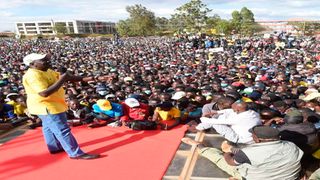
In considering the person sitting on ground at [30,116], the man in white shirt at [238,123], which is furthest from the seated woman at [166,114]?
the person sitting on ground at [30,116]

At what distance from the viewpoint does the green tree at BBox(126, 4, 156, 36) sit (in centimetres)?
5853

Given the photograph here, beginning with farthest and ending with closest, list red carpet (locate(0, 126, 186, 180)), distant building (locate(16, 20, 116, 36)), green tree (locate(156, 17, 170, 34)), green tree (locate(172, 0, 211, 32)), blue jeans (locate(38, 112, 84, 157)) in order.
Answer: distant building (locate(16, 20, 116, 36)), green tree (locate(156, 17, 170, 34)), green tree (locate(172, 0, 211, 32)), blue jeans (locate(38, 112, 84, 157)), red carpet (locate(0, 126, 186, 180))

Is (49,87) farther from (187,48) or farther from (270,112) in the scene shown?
(187,48)

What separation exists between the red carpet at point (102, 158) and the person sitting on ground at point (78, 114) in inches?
17.2

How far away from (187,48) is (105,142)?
937 inches

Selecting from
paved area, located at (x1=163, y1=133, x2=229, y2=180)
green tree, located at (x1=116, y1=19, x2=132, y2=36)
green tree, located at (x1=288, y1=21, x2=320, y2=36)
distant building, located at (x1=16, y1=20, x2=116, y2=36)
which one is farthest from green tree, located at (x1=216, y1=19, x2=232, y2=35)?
distant building, located at (x1=16, y1=20, x2=116, y2=36)

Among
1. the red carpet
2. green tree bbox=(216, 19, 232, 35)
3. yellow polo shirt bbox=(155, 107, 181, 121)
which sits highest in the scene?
→ green tree bbox=(216, 19, 232, 35)

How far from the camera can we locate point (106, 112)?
651 centimetres

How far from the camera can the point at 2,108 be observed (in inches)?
275

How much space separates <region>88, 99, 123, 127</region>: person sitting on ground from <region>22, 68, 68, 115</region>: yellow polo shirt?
2084mm

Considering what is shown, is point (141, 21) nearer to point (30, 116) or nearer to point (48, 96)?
point (30, 116)

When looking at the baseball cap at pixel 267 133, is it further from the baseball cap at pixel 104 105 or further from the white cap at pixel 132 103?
the baseball cap at pixel 104 105

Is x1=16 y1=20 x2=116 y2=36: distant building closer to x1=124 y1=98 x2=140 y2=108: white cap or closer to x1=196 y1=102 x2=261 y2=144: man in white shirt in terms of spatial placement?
x1=124 y1=98 x2=140 y2=108: white cap

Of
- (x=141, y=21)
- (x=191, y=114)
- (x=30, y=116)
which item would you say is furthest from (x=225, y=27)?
(x=30, y=116)
